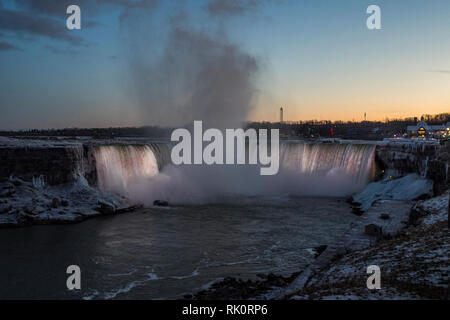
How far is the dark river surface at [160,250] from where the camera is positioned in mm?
13594

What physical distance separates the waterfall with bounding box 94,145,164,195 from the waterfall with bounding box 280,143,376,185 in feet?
51.9

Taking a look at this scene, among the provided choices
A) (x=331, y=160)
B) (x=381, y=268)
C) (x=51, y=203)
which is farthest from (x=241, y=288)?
(x=331, y=160)

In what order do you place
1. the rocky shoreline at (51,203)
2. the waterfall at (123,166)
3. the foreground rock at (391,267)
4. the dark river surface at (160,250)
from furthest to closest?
the waterfall at (123,166) → the rocky shoreline at (51,203) → the dark river surface at (160,250) → the foreground rock at (391,267)

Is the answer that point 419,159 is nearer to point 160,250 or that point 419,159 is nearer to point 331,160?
point 331,160

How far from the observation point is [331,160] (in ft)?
130

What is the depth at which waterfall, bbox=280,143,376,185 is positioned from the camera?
35.4 meters

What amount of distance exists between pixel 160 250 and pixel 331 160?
84.9ft

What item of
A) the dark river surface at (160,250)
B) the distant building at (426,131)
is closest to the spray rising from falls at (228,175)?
the dark river surface at (160,250)

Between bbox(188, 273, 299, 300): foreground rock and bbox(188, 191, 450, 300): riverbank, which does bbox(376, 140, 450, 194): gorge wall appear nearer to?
bbox(188, 191, 450, 300): riverbank

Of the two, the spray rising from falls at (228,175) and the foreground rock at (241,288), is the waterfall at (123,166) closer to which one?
the spray rising from falls at (228,175)

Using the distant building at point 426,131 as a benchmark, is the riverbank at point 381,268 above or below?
below

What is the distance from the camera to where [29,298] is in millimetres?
12531
